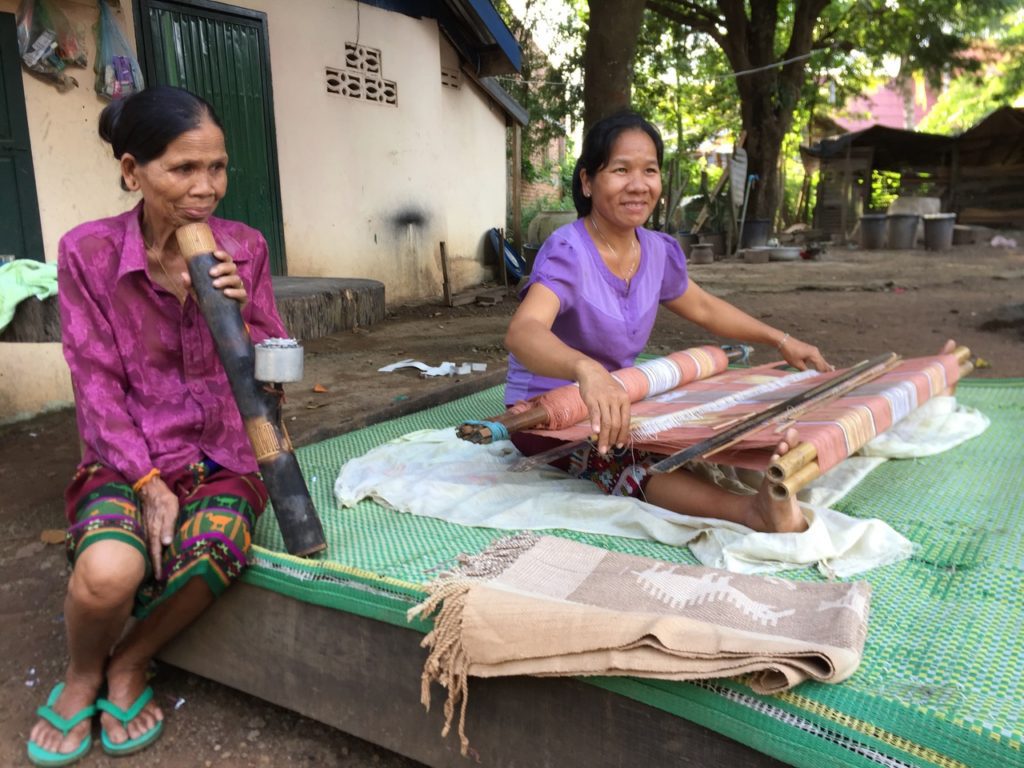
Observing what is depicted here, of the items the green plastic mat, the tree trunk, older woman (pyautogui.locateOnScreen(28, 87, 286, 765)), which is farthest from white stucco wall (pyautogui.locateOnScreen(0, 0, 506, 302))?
older woman (pyautogui.locateOnScreen(28, 87, 286, 765))

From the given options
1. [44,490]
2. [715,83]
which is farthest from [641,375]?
[715,83]

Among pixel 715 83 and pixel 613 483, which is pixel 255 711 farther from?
pixel 715 83

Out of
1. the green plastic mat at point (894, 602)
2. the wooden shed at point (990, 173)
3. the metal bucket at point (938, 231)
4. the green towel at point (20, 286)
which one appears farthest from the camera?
the wooden shed at point (990, 173)

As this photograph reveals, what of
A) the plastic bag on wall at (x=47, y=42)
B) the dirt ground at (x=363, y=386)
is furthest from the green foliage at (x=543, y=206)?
the plastic bag on wall at (x=47, y=42)

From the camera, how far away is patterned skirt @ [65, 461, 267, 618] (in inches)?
68.3

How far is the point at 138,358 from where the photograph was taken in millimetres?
1928

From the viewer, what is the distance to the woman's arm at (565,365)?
1.82 meters

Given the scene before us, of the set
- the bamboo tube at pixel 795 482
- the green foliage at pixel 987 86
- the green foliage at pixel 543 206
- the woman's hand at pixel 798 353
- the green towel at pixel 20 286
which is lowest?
the bamboo tube at pixel 795 482

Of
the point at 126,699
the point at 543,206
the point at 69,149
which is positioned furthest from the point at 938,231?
the point at 126,699

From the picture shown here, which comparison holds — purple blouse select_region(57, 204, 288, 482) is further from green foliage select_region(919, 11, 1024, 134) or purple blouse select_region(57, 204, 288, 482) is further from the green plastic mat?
green foliage select_region(919, 11, 1024, 134)

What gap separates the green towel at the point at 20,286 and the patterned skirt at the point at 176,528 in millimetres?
1312

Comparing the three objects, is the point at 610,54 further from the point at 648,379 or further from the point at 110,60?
the point at 648,379

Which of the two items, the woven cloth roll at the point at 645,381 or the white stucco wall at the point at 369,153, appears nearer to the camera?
the woven cloth roll at the point at 645,381

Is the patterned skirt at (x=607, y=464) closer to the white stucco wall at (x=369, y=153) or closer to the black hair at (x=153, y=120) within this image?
the black hair at (x=153, y=120)
